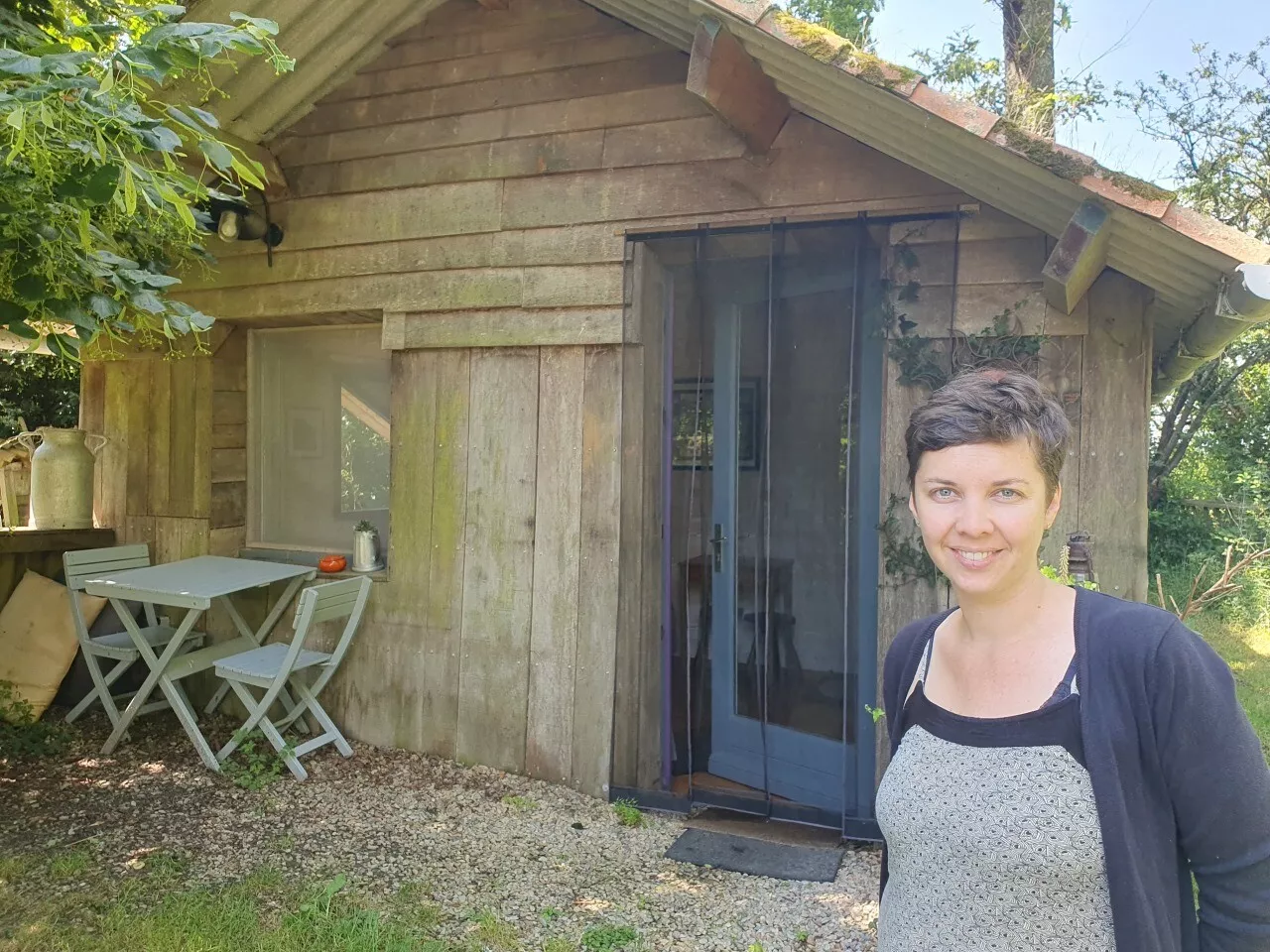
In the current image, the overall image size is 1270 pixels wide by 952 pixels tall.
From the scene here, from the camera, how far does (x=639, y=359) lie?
3.67 meters

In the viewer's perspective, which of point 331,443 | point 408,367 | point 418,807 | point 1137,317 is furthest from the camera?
point 331,443

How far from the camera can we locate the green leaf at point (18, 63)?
1.69 metres

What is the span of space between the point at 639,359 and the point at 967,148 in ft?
5.17

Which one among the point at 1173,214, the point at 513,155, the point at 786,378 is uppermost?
the point at 513,155

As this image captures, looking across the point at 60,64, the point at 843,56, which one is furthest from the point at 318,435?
the point at 843,56

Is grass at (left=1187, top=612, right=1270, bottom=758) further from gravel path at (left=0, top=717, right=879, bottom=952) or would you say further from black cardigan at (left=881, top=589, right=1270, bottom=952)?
black cardigan at (left=881, top=589, right=1270, bottom=952)

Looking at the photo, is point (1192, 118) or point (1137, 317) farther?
point (1192, 118)

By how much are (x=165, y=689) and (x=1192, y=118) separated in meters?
9.36

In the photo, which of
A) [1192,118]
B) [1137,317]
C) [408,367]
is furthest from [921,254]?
[1192,118]

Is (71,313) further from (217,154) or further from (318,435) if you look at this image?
(318,435)

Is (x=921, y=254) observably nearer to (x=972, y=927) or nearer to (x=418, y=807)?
(x=972, y=927)

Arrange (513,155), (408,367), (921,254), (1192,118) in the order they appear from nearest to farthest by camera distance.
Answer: (921,254), (513,155), (408,367), (1192,118)

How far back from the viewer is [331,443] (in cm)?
465

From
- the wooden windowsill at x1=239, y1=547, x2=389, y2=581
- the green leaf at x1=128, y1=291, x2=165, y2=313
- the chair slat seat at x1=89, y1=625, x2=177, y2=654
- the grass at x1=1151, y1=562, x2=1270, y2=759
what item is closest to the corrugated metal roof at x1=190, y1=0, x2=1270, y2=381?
the green leaf at x1=128, y1=291, x2=165, y2=313
